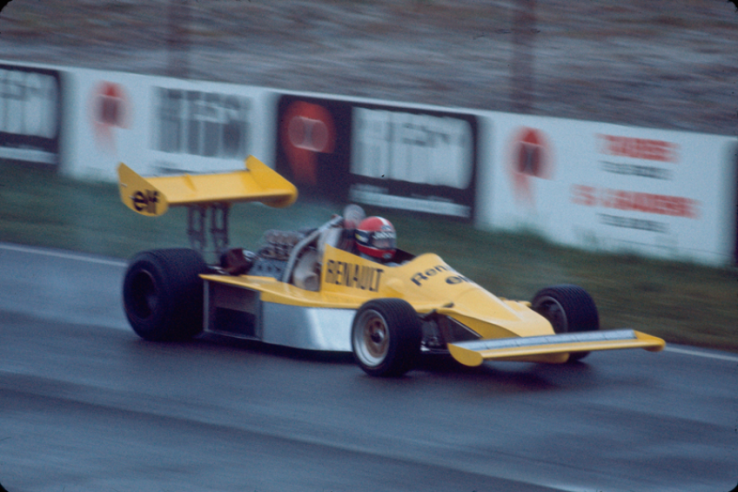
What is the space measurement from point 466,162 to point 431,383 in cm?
549

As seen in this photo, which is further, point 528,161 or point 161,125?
point 161,125

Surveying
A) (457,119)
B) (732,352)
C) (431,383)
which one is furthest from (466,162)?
(431,383)

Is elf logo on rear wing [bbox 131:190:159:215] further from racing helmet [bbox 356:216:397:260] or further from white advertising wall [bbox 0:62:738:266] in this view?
white advertising wall [bbox 0:62:738:266]

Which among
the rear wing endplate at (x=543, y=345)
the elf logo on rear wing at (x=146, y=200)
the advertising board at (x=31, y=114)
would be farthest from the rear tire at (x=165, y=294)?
the advertising board at (x=31, y=114)

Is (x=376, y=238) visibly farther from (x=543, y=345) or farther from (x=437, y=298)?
(x=543, y=345)

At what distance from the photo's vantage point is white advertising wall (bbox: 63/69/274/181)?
1388cm

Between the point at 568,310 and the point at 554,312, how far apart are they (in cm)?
13

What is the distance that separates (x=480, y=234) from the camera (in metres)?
12.2

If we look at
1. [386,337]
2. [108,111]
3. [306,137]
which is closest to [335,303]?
[386,337]

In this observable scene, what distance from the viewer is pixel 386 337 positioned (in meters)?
7.05

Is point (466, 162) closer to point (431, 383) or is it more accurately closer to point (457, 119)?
point (457, 119)

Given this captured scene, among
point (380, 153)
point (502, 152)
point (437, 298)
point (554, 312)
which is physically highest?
point (502, 152)

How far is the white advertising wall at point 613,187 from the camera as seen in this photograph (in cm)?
1051

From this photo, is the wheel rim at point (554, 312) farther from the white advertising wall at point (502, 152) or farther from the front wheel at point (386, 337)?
the white advertising wall at point (502, 152)
